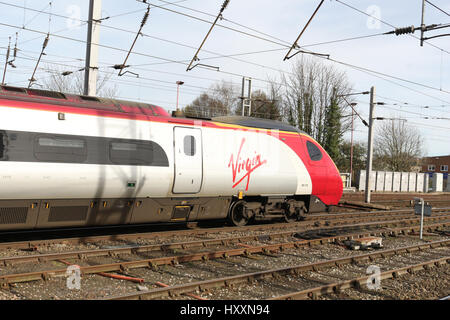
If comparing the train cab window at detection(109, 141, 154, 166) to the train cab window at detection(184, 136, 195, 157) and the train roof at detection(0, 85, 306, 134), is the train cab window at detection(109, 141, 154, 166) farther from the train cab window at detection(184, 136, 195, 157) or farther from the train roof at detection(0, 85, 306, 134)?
the train cab window at detection(184, 136, 195, 157)

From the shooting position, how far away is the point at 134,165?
10.6 m

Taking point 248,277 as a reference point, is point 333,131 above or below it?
above

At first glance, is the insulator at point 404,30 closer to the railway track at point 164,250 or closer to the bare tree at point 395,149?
the railway track at point 164,250

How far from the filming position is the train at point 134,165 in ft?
29.6

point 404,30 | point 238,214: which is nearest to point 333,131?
point 404,30

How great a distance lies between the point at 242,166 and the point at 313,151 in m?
3.54

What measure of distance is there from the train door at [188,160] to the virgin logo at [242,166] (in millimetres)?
1237

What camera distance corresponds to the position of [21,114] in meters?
8.91

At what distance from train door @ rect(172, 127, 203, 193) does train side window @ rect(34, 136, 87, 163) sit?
259 centimetres

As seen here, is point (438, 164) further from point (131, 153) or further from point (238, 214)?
point (131, 153)

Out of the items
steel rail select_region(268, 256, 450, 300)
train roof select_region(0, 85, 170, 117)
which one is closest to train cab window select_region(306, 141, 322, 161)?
train roof select_region(0, 85, 170, 117)

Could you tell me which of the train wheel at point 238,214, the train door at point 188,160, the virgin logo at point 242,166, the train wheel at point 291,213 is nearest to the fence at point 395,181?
the train wheel at point 291,213

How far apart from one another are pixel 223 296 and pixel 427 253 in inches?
286

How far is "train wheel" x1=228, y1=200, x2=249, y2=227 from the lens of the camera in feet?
44.2
